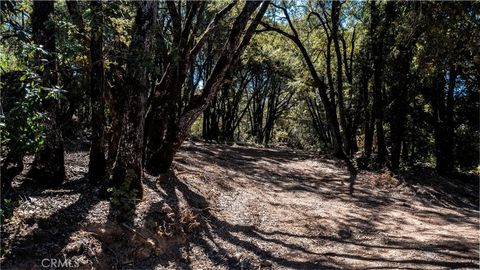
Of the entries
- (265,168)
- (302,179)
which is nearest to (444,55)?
(302,179)

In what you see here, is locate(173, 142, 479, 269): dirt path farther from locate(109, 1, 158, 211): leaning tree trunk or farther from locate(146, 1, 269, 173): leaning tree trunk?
locate(109, 1, 158, 211): leaning tree trunk

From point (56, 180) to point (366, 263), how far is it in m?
4.45

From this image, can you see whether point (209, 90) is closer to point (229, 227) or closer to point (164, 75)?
point (164, 75)

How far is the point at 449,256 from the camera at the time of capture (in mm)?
5746

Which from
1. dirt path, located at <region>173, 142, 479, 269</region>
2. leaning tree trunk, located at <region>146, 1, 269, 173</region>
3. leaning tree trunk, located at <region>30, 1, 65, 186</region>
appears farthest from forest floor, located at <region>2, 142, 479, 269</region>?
leaning tree trunk, located at <region>146, 1, 269, 173</region>

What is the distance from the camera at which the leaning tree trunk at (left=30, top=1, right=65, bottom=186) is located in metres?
4.99

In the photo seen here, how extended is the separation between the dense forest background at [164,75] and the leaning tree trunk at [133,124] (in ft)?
0.05

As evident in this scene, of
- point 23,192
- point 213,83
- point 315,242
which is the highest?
point 213,83

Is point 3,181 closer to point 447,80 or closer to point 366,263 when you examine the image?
point 366,263
